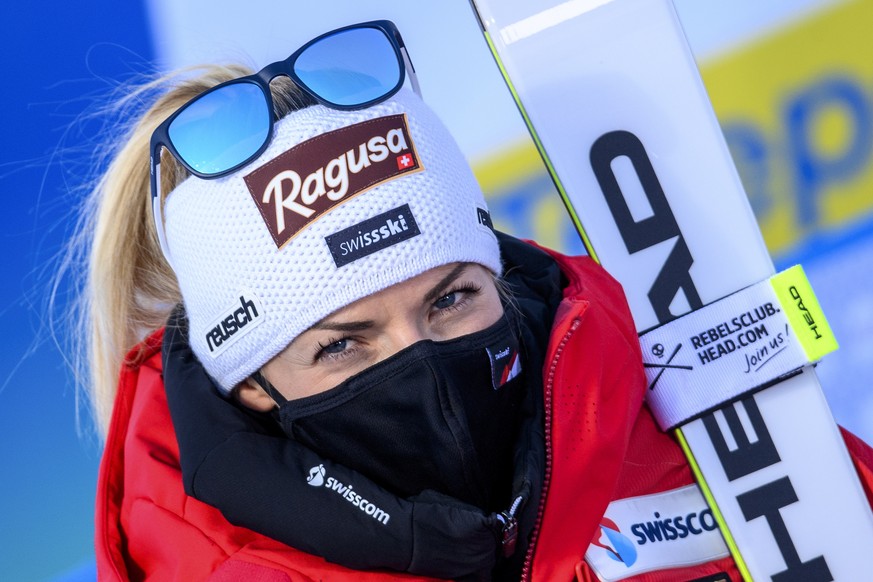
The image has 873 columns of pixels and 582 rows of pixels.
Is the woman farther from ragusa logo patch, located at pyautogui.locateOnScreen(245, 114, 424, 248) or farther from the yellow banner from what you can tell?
the yellow banner

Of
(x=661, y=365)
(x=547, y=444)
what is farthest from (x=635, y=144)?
(x=547, y=444)

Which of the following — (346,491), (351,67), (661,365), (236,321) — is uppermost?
(351,67)

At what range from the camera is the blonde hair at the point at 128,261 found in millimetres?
1693

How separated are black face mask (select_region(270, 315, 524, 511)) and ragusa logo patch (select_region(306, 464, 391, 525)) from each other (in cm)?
7

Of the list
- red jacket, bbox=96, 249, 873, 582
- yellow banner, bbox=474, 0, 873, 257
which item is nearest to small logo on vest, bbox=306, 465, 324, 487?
red jacket, bbox=96, 249, 873, 582

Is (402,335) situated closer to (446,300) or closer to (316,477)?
(446,300)

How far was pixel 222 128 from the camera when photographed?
1.45 m

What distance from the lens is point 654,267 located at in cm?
187

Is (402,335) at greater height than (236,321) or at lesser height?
lesser

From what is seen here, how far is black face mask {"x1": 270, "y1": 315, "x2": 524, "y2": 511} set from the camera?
1.35 meters

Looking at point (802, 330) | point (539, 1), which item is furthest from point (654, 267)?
point (539, 1)

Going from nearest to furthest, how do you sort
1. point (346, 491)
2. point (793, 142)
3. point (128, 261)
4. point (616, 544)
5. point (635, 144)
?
point (346, 491) → point (616, 544) → point (128, 261) → point (635, 144) → point (793, 142)

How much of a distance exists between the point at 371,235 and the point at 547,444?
1.47 ft

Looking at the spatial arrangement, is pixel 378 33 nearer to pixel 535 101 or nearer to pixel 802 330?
pixel 535 101
